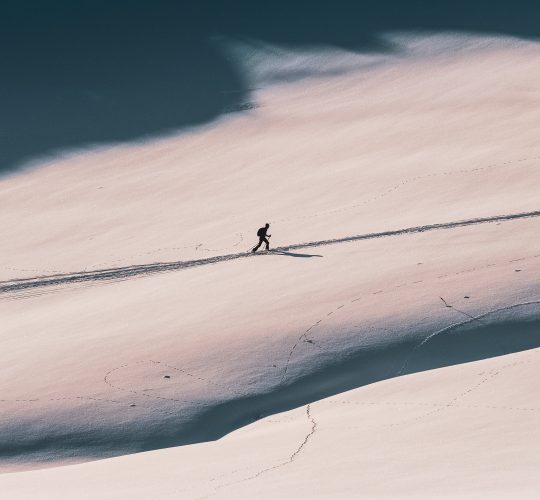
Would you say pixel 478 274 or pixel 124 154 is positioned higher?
pixel 124 154

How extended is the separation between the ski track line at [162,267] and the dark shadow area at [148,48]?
949 cm

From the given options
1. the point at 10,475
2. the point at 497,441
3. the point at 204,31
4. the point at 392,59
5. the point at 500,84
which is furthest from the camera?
the point at 204,31

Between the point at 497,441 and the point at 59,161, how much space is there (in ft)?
61.3

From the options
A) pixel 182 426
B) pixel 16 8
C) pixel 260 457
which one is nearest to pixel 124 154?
pixel 16 8

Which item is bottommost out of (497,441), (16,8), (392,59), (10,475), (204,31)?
(497,441)

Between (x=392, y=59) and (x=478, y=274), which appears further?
(x=392, y=59)

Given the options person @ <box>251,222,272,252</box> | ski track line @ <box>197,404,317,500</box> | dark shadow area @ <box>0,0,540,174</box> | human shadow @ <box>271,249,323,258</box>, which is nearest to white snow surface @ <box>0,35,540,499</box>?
ski track line @ <box>197,404,317,500</box>

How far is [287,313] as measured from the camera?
1692 cm

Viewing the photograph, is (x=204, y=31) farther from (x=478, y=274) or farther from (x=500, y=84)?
(x=478, y=274)

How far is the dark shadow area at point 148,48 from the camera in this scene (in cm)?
3047

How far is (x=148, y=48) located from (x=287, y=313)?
18.8 metres

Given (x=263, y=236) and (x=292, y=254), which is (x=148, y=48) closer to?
(x=263, y=236)

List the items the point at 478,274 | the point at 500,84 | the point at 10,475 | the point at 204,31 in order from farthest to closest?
the point at 204,31, the point at 500,84, the point at 478,274, the point at 10,475

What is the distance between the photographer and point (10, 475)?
13.4 m
